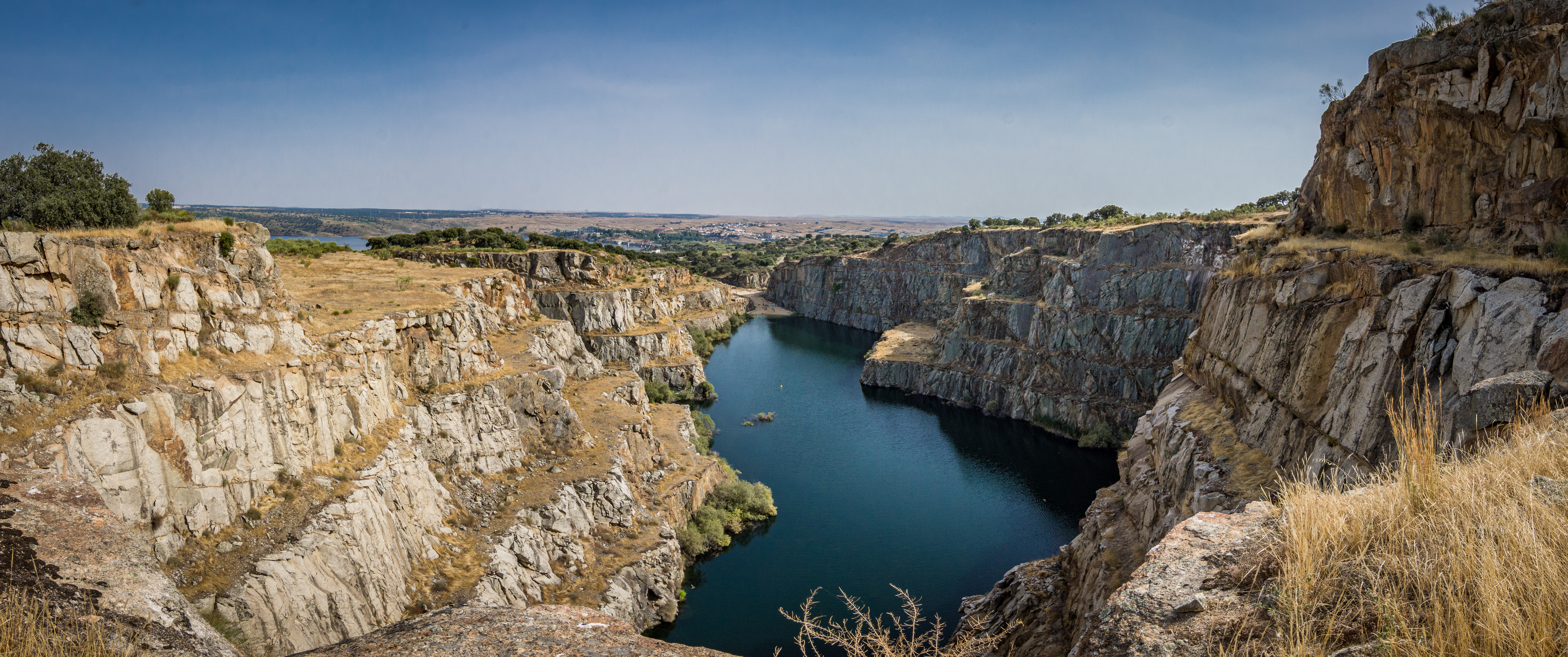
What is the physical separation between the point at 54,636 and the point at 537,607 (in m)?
5.44

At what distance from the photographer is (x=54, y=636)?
26.0 feet

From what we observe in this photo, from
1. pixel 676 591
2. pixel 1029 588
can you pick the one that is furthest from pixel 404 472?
pixel 1029 588

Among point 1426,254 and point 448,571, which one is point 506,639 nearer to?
point 448,571

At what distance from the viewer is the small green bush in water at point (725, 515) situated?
33562 mm

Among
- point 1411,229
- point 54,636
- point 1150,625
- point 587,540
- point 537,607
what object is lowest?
point 587,540

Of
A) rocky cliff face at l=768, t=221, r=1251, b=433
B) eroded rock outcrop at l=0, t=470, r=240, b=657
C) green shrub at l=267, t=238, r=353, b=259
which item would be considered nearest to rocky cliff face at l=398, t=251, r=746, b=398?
green shrub at l=267, t=238, r=353, b=259

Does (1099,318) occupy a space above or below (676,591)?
above

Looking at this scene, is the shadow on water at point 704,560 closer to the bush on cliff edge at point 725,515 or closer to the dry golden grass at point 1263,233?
the bush on cliff edge at point 725,515

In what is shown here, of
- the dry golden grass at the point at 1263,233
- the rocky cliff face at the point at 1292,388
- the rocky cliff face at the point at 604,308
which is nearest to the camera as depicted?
the rocky cliff face at the point at 1292,388

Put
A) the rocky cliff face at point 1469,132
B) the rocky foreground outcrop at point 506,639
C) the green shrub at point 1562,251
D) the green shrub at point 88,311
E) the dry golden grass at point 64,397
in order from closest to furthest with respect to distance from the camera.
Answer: the rocky foreground outcrop at point 506,639 < the dry golden grass at point 64,397 < the green shrub at point 1562,251 < the green shrub at point 88,311 < the rocky cliff face at point 1469,132

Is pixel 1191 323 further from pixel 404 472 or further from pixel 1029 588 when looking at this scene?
pixel 404 472

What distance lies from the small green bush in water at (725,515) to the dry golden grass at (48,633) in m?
24.6

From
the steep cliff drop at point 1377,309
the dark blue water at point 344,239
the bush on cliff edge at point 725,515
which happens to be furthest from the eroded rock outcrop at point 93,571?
the dark blue water at point 344,239

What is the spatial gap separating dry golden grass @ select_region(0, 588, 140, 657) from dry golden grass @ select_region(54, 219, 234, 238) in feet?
40.2
